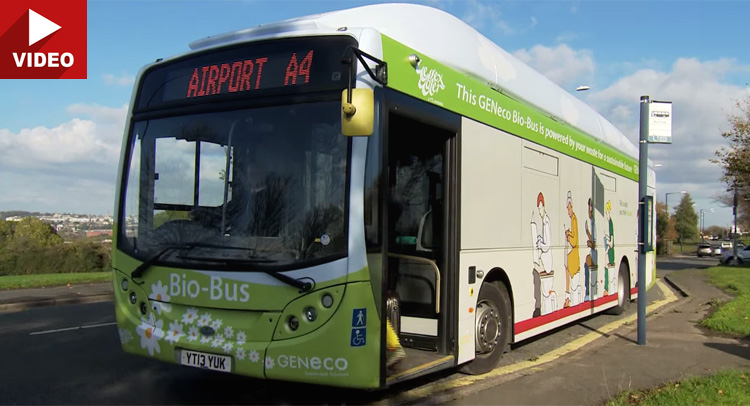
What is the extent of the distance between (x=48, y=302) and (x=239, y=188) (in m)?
11.5

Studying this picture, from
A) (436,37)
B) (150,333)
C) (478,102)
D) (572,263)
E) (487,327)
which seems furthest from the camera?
(572,263)

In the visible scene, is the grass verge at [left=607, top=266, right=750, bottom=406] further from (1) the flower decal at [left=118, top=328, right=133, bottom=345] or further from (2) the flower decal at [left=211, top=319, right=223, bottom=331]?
(1) the flower decal at [left=118, top=328, right=133, bottom=345]

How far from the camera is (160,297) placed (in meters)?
5.14

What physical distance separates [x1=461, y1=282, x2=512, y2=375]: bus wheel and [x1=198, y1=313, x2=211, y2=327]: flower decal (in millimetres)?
2821

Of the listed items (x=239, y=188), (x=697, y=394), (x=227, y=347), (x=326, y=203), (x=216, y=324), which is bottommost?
(x=697, y=394)

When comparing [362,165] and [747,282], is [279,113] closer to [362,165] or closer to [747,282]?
[362,165]

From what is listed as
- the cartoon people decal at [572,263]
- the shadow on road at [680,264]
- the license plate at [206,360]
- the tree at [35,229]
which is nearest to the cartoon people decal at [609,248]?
the cartoon people decal at [572,263]

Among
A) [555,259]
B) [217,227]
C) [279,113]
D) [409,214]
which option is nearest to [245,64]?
[279,113]

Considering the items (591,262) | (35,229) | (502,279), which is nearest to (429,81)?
(502,279)

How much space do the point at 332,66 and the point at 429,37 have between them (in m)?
1.70

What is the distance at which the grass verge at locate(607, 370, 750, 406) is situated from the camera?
17.5 ft

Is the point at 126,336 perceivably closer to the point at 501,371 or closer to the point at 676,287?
the point at 501,371

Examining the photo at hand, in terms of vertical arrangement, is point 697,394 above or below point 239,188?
below

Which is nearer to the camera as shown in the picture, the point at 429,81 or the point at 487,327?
the point at 429,81
